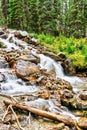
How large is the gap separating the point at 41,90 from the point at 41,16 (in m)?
21.6

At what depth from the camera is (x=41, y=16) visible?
31.9 m

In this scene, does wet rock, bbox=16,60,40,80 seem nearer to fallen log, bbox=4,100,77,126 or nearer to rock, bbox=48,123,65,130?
fallen log, bbox=4,100,77,126

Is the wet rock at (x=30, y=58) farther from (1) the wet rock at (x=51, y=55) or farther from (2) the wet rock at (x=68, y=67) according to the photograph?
(2) the wet rock at (x=68, y=67)

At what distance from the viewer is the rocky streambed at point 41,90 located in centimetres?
800

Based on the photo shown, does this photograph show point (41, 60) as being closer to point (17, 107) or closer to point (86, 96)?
point (86, 96)

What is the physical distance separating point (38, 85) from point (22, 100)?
314cm

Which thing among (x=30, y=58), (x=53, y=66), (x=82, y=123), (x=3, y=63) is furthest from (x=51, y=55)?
(x=82, y=123)

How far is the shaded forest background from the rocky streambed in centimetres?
1236

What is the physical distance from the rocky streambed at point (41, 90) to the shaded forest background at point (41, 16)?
12.4m

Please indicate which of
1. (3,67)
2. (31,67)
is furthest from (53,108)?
(3,67)

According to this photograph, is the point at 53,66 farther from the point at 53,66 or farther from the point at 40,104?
the point at 40,104

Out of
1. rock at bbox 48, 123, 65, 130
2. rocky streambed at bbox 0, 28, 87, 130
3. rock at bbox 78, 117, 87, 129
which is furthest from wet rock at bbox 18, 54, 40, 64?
rock at bbox 48, 123, 65, 130

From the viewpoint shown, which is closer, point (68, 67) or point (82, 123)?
point (82, 123)

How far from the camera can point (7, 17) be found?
112 ft
